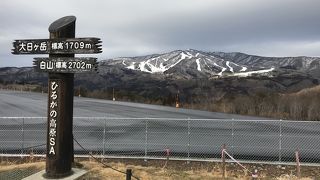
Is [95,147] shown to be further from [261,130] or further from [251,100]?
[251,100]

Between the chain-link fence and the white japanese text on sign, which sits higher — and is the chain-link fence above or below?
below

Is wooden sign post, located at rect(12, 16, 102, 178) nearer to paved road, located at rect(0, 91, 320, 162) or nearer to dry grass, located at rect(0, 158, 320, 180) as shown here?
dry grass, located at rect(0, 158, 320, 180)

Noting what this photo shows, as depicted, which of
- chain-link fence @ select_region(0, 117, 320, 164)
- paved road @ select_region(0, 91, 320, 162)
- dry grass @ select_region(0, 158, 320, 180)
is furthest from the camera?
paved road @ select_region(0, 91, 320, 162)

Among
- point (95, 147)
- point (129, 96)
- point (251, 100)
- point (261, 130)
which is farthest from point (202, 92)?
point (95, 147)

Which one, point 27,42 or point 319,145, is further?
point 319,145

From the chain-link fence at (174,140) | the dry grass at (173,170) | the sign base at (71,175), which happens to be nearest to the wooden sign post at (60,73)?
the sign base at (71,175)

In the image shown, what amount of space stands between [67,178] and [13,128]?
50.4 ft

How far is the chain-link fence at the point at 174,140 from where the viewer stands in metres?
18.6

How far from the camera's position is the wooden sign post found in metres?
12.4

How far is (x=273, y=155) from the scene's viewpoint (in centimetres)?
1914

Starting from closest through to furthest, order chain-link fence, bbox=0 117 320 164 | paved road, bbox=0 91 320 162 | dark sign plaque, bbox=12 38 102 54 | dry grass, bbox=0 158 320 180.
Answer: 1. dark sign plaque, bbox=12 38 102 54
2. dry grass, bbox=0 158 320 180
3. chain-link fence, bbox=0 117 320 164
4. paved road, bbox=0 91 320 162

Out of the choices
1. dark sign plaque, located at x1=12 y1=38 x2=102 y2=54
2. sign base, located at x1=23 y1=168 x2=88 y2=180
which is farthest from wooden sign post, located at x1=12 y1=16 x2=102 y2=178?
sign base, located at x1=23 y1=168 x2=88 y2=180

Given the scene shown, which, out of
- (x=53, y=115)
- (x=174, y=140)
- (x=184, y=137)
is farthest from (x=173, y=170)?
(x=184, y=137)

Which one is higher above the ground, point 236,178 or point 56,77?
point 56,77
